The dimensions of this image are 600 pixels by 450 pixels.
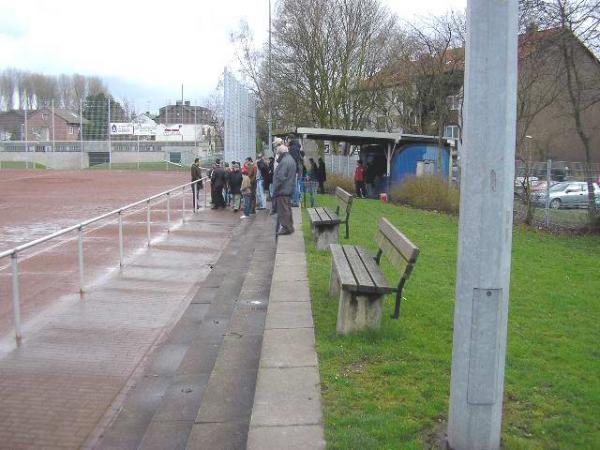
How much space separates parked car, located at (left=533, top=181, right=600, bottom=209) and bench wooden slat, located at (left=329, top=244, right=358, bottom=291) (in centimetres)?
1259

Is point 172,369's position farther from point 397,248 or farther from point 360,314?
point 397,248

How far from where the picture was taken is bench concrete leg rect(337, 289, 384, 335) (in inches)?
219

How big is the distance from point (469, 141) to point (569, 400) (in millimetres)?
2057

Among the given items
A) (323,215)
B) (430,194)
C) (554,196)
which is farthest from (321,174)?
(323,215)

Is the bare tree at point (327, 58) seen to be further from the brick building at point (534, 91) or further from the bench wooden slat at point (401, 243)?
the bench wooden slat at point (401, 243)

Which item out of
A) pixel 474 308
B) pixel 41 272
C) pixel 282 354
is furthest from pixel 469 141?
pixel 41 272

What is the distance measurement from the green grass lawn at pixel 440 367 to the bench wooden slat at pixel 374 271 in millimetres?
422

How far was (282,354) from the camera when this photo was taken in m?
5.14

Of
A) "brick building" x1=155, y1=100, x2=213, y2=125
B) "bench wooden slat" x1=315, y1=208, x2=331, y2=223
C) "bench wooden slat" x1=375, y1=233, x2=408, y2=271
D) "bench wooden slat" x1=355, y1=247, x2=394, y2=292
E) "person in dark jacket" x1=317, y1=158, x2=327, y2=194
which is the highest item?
"brick building" x1=155, y1=100, x2=213, y2=125

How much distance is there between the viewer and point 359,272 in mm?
5961

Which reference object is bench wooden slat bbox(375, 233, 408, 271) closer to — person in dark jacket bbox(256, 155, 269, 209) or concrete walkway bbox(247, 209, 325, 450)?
concrete walkway bbox(247, 209, 325, 450)

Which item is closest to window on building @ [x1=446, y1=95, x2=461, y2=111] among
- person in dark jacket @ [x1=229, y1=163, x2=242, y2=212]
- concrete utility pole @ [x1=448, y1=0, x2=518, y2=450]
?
person in dark jacket @ [x1=229, y1=163, x2=242, y2=212]

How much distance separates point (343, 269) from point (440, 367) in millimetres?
1453

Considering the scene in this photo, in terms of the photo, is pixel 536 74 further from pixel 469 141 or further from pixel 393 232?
pixel 469 141
